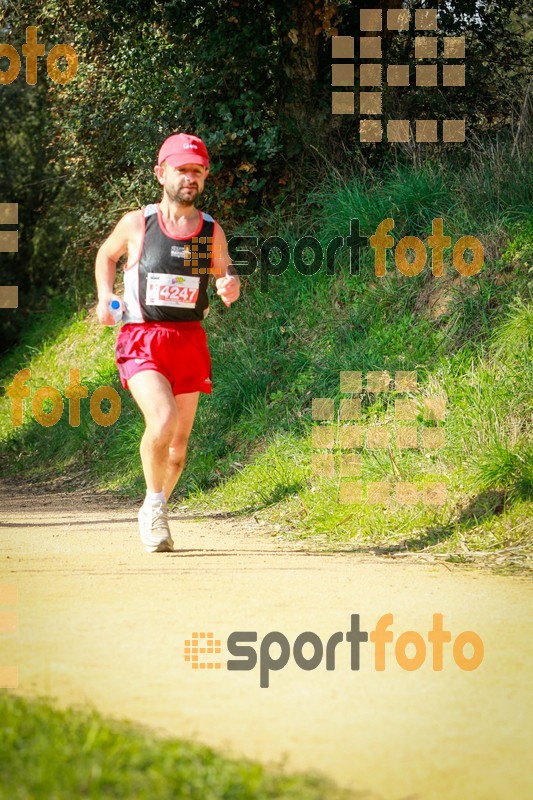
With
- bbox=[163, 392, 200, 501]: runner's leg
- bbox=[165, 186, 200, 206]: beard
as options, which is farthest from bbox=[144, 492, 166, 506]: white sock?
bbox=[165, 186, 200, 206]: beard

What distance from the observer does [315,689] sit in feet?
11.0

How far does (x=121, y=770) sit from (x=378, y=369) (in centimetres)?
678

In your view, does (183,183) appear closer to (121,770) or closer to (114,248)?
(114,248)

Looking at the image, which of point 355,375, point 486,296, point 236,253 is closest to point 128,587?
point 355,375

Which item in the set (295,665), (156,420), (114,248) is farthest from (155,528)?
(295,665)

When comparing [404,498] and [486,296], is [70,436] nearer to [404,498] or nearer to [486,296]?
[486,296]

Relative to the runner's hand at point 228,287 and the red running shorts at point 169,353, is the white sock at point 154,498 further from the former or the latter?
the runner's hand at point 228,287

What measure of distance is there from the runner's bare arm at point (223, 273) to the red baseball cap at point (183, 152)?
1.36 feet

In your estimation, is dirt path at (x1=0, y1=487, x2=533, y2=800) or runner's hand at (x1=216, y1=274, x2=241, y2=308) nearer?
dirt path at (x1=0, y1=487, x2=533, y2=800)

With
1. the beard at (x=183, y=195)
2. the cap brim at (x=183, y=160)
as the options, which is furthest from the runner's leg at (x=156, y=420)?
the cap brim at (x=183, y=160)

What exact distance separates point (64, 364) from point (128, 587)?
12.3 m

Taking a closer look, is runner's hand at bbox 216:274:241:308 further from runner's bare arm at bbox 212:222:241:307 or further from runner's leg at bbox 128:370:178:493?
runner's leg at bbox 128:370:178:493

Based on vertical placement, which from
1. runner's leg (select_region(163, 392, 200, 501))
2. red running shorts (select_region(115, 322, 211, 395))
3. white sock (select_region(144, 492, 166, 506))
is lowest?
white sock (select_region(144, 492, 166, 506))

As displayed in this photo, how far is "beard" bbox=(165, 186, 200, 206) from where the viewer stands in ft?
20.1
